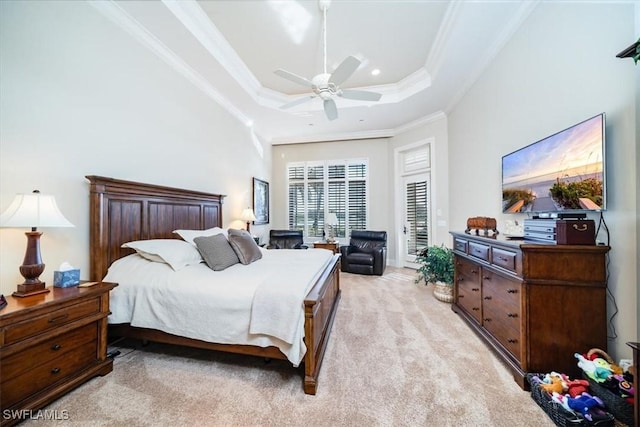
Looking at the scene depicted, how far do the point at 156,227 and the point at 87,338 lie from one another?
1244mm

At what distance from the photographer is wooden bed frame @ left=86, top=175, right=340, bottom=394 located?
1743mm

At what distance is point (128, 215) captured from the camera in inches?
95.2

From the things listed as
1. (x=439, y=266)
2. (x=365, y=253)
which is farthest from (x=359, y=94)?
(x=365, y=253)

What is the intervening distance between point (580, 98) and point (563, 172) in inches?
22.1

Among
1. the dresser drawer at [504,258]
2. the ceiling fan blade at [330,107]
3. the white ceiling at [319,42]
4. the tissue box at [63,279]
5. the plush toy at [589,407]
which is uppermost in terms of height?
the white ceiling at [319,42]

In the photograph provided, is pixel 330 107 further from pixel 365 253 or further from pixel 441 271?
pixel 365 253

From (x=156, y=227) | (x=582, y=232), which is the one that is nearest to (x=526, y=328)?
(x=582, y=232)

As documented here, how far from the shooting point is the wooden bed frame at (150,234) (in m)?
1.74

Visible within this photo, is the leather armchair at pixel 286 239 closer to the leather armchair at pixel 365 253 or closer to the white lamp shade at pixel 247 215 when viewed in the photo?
the leather armchair at pixel 365 253

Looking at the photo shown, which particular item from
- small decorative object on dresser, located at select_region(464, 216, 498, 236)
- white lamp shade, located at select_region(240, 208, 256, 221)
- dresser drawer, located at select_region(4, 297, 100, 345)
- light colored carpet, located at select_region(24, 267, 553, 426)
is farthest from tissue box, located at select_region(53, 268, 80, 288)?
small decorative object on dresser, located at select_region(464, 216, 498, 236)

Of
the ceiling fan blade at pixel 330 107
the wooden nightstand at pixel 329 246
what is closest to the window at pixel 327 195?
the wooden nightstand at pixel 329 246

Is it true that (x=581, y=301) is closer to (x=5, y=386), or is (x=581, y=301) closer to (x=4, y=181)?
(x=5, y=386)

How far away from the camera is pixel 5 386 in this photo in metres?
1.33

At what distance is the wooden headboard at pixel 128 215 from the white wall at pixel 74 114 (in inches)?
4.3
